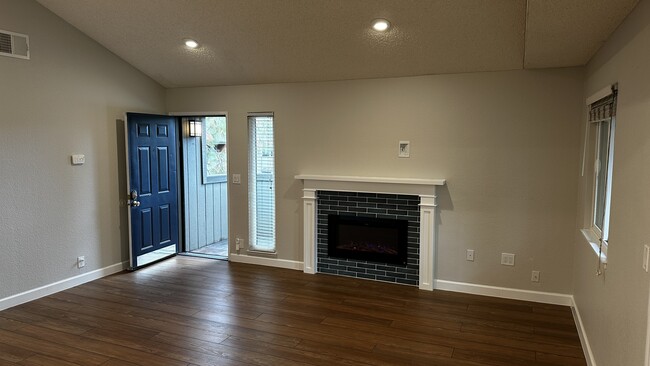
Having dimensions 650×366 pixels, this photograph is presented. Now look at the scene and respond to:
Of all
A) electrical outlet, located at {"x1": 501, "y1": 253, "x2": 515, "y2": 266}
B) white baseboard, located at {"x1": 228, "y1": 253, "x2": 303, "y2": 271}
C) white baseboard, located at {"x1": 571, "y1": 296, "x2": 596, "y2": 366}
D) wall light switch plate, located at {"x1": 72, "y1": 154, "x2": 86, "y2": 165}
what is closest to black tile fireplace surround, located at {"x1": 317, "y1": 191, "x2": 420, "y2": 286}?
white baseboard, located at {"x1": 228, "y1": 253, "x2": 303, "y2": 271}

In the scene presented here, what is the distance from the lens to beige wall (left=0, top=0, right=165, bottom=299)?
13.3ft

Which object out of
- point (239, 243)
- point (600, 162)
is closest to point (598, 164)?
point (600, 162)

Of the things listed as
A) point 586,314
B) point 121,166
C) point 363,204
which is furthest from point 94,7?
point 586,314

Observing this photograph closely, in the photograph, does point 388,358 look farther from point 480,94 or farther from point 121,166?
point 121,166

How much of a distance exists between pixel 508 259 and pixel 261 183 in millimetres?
2934

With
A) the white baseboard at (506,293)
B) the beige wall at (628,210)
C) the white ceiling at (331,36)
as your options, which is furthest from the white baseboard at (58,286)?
the beige wall at (628,210)

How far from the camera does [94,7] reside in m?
4.15

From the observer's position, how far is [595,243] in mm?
3174

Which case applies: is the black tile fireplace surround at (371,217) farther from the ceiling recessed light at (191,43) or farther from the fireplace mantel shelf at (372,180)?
the ceiling recessed light at (191,43)

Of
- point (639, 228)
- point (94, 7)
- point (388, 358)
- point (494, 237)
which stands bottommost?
point (388, 358)

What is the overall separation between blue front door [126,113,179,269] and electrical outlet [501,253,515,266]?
4043 millimetres

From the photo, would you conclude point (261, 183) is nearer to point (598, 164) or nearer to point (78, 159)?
point (78, 159)

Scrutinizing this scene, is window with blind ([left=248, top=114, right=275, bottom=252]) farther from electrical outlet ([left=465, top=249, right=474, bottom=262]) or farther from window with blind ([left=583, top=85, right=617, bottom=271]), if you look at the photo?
window with blind ([left=583, top=85, right=617, bottom=271])

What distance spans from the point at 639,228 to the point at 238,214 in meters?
Result: 4.41
